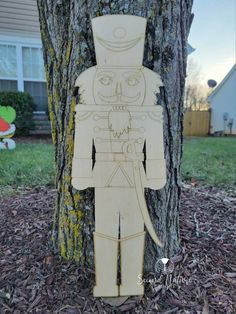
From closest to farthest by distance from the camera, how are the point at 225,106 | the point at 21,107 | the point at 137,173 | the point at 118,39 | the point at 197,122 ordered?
1. the point at 118,39
2. the point at 137,173
3. the point at 21,107
4. the point at 225,106
5. the point at 197,122

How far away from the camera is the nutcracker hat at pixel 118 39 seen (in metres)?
1.36

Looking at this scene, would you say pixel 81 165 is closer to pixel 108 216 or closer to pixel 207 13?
pixel 108 216

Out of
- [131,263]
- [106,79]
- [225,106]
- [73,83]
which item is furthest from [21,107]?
[225,106]

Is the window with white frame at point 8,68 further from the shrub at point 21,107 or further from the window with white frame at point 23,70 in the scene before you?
the shrub at point 21,107

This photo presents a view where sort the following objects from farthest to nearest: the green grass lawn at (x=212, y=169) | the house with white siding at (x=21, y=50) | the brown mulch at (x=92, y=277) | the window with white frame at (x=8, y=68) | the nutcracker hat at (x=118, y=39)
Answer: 1. the window with white frame at (x=8, y=68)
2. the house with white siding at (x=21, y=50)
3. the green grass lawn at (x=212, y=169)
4. the brown mulch at (x=92, y=277)
5. the nutcracker hat at (x=118, y=39)

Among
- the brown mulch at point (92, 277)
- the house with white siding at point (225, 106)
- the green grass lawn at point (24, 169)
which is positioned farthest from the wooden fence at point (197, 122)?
the brown mulch at point (92, 277)

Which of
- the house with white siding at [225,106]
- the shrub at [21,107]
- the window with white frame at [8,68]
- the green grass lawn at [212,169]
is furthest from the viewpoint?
the house with white siding at [225,106]

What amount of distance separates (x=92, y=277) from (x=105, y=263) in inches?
7.1

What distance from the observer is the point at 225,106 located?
14.7m

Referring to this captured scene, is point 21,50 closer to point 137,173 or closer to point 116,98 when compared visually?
point 116,98

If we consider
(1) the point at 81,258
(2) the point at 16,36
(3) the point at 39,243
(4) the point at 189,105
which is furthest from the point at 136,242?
(4) the point at 189,105

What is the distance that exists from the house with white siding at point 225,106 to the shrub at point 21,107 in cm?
1004

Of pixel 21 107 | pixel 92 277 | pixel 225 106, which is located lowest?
pixel 92 277

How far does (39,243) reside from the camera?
6.40 ft
